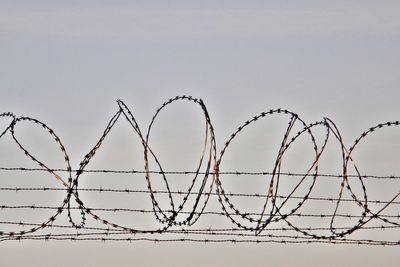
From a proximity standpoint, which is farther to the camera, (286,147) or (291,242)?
(291,242)

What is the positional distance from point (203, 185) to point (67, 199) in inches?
95.1

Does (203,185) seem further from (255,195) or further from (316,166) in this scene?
(316,166)

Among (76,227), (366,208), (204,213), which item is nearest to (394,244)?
(366,208)

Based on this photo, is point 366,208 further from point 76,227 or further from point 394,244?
point 76,227

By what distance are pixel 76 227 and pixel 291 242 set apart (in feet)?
12.9

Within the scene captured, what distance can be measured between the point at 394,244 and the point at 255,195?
3.04 m

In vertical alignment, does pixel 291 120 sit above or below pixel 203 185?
above

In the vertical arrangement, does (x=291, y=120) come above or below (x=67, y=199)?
above

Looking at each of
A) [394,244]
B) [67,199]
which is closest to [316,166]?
[394,244]

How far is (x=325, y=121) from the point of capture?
43.5 feet

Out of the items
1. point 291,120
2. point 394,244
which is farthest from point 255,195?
point 394,244

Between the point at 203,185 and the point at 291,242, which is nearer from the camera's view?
the point at 203,185

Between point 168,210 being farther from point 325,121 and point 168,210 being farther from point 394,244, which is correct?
point 394,244

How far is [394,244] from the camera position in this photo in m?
14.5
